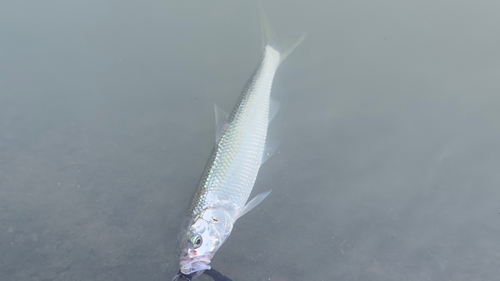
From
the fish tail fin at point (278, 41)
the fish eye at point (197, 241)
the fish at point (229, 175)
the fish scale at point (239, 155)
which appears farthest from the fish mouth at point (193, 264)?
the fish tail fin at point (278, 41)

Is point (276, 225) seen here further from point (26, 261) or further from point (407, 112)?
point (26, 261)

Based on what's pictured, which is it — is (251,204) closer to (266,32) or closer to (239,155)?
(239,155)

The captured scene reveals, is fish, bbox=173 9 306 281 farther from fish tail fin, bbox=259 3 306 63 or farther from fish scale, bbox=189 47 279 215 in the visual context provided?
fish tail fin, bbox=259 3 306 63

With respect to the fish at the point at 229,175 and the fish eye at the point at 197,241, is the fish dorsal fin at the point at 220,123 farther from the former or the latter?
the fish eye at the point at 197,241

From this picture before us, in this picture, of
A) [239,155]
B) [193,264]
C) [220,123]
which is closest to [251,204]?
[239,155]

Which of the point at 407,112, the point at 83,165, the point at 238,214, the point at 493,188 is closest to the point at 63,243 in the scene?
the point at 83,165

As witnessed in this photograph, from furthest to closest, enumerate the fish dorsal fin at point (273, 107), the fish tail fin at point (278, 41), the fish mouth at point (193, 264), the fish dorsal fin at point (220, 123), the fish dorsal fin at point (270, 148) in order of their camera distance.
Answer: the fish tail fin at point (278, 41) < the fish dorsal fin at point (273, 107) < the fish dorsal fin at point (270, 148) < the fish dorsal fin at point (220, 123) < the fish mouth at point (193, 264)

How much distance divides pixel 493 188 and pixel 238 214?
287 cm

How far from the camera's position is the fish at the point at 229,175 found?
238 cm

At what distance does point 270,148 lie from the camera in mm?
3186

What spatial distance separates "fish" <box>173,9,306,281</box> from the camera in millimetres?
2383

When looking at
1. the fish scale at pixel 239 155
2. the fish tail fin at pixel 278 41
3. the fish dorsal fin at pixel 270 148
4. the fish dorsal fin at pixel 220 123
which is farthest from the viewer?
the fish tail fin at pixel 278 41

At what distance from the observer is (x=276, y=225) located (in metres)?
2.98

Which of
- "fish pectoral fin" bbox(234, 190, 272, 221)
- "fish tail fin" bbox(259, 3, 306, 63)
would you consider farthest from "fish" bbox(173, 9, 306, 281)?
"fish tail fin" bbox(259, 3, 306, 63)
